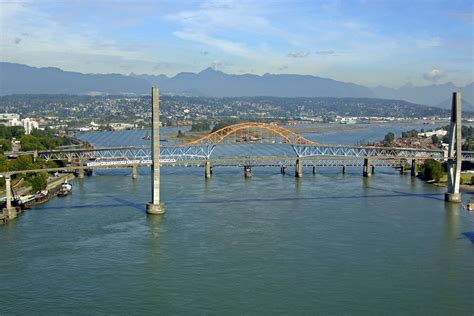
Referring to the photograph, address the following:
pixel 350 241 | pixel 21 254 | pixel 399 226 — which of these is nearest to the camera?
pixel 21 254

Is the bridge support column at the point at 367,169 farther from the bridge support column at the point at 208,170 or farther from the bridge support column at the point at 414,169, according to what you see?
the bridge support column at the point at 208,170

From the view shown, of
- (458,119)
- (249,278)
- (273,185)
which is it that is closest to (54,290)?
(249,278)

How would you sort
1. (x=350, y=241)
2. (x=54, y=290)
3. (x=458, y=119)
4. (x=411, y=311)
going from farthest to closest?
1. (x=458, y=119)
2. (x=350, y=241)
3. (x=54, y=290)
4. (x=411, y=311)

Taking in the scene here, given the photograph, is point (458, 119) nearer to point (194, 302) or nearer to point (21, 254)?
point (194, 302)

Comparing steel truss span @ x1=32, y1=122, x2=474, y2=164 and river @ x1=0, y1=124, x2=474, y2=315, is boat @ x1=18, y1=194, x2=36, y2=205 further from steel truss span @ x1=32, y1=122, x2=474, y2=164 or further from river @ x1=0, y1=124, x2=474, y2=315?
steel truss span @ x1=32, y1=122, x2=474, y2=164

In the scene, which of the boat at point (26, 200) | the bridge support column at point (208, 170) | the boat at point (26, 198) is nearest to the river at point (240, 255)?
the boat at point (26, 200)

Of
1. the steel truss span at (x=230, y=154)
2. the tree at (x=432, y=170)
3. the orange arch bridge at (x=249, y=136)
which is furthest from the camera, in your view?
the orange arch bridge at (x=249, y=136)

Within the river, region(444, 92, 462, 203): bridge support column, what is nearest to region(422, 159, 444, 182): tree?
region(444, 92, 462, 203): bridge support column
